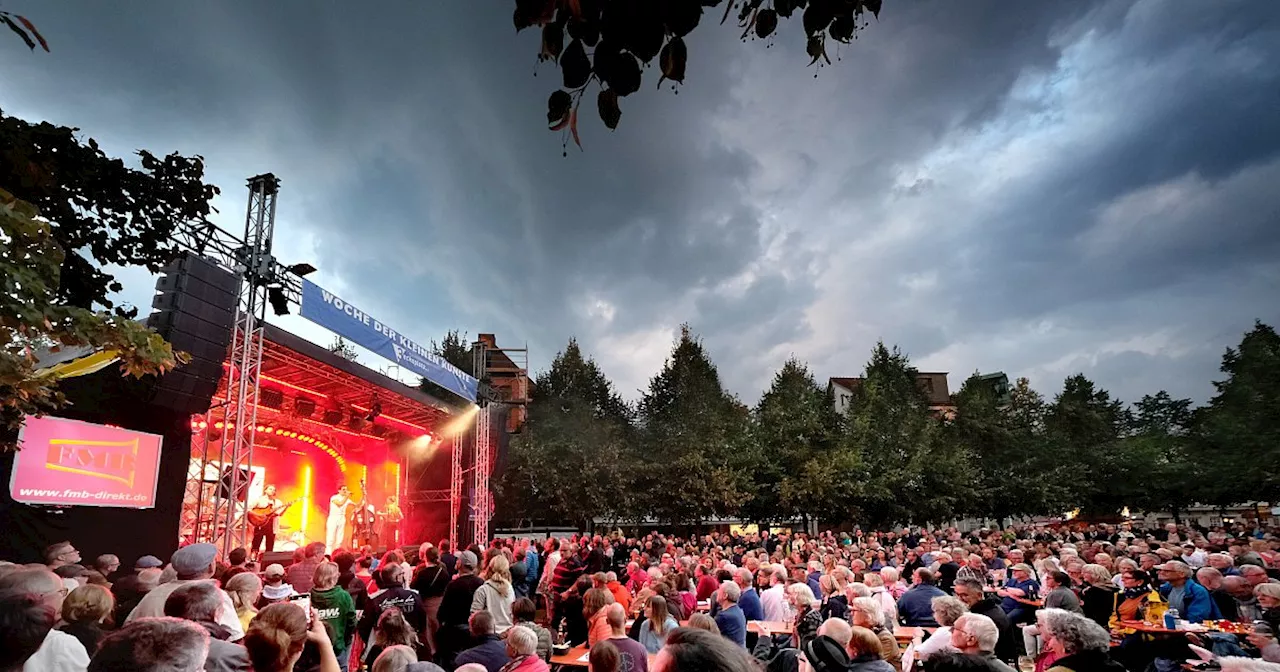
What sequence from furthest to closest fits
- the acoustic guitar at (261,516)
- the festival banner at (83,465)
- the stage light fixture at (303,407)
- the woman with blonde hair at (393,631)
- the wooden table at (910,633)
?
1. the stage light fixture at (303,407)
2. the acoustic guitar at (261,516)
3. the festival banner at (83,465)
4. the wooden table at (910,633)
5. the woman with blonde hair at (393,631)

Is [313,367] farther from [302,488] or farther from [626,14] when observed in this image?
[626,14]

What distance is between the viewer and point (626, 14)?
1468 mm

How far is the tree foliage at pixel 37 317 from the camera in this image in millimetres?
3979

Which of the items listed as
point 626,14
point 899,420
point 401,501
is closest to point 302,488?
point 401,501

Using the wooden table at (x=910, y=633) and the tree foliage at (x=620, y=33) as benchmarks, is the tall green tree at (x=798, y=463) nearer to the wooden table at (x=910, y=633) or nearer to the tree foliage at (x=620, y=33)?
the wooden table at (x=910, y=633)

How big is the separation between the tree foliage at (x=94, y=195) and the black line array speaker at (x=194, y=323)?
0.76 m

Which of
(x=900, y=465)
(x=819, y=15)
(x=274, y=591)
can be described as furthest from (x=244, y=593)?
(x=900, y=465)

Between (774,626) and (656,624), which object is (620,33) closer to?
(656,624)

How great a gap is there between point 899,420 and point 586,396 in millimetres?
16435

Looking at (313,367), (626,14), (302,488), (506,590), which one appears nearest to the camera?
(626,14)

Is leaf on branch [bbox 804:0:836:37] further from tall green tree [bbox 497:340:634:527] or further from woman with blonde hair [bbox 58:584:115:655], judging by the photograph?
tall green tree [bbox 497:340:634:527]

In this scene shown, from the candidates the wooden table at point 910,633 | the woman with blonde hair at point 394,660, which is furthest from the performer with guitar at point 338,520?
the woman with blonde hair at point 394,660

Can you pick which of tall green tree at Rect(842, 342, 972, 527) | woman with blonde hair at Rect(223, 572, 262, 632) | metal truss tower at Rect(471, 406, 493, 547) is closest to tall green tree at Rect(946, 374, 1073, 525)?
tall green tree at Rect(842, 342, 972, 527)

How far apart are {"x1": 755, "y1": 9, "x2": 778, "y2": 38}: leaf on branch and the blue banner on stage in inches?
438
